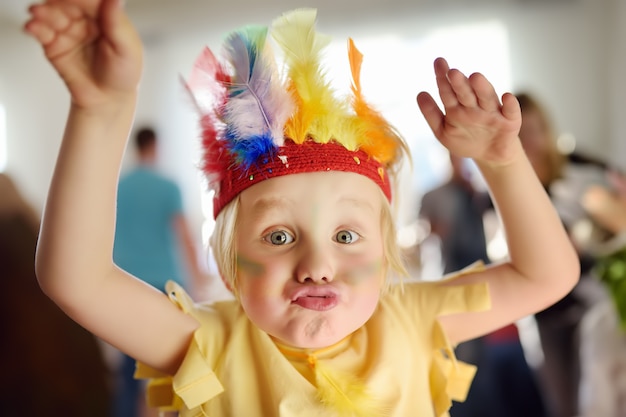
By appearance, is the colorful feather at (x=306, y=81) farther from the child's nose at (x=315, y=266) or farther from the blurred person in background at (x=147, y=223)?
the blurred person in background at (x=147, y=223)

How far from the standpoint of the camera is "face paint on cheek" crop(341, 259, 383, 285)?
26.6 inches

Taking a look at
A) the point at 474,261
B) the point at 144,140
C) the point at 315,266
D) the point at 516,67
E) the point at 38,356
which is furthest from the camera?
the point at 516,67

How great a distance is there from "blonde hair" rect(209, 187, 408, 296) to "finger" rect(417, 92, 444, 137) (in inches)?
3.8

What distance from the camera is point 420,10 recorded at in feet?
14.1

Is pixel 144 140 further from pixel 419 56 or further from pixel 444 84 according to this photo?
pixel 444 84

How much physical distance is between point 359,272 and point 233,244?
0.47 feet

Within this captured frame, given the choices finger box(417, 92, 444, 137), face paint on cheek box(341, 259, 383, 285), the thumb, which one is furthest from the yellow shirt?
the thumb

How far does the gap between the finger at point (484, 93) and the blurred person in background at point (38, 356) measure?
0.96 m

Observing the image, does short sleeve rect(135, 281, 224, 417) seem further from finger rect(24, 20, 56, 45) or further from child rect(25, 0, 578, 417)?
finger rect(24, 20, 56, 45)

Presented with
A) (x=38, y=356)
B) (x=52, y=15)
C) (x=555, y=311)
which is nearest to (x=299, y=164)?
(x=52, y=15)

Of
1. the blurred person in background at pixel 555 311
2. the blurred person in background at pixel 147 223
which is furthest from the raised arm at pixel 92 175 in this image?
the blurred person in background at pixel 147 223

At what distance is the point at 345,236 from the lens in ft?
2.26

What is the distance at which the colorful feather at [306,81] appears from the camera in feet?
2.30

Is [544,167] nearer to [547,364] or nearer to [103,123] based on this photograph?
[547,364]
